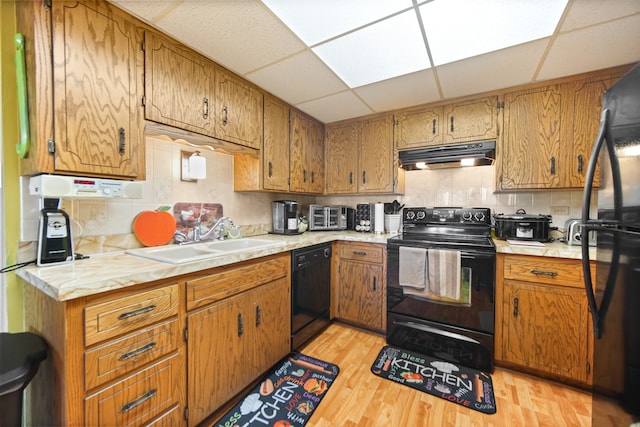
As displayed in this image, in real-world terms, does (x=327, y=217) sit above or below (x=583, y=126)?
below

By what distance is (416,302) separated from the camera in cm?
204

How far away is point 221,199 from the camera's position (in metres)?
2.15

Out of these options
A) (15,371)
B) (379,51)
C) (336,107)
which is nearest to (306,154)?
(336,107)

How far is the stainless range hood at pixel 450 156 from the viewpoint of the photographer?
2.18 metres

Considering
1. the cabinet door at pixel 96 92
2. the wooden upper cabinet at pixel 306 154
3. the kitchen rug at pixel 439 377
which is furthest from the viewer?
the wooden upper cabinet at pixel 306 154

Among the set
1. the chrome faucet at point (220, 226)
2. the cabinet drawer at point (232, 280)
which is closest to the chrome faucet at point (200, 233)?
the chrome faucet at point (220, 226)

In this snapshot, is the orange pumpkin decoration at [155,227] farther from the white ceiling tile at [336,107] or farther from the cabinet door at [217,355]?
the white ceiling tile at [336,107]

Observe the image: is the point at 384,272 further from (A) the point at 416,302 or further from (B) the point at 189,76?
(B) the point at 189,76

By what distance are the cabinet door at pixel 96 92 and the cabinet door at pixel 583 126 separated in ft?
9.89

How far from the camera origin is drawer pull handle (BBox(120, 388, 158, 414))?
1.01 metres

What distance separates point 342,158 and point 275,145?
35.6 inches

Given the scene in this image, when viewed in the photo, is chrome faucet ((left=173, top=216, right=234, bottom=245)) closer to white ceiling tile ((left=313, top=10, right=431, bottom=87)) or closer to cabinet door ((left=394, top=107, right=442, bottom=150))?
white ceiling tile ((left=313, top=10, right=431, bottom=87))

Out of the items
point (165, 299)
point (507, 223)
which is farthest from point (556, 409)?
point (165, 299)

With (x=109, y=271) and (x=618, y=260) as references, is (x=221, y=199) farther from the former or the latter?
(x=618, y=260)
